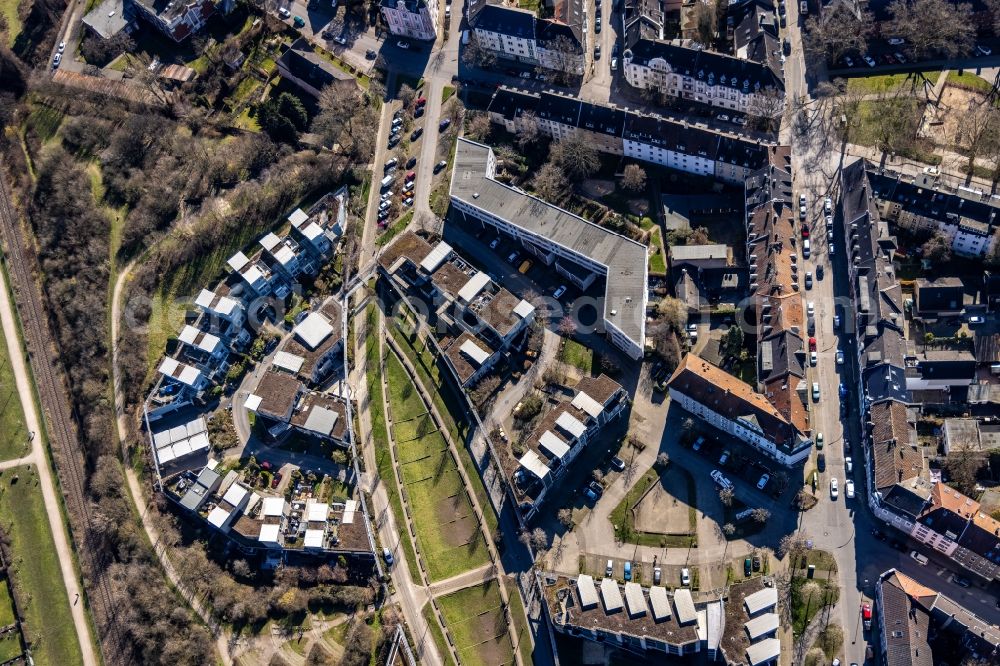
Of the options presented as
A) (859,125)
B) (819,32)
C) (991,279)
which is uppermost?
(819,32)

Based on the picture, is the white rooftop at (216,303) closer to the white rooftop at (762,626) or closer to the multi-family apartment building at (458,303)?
the multi-family apartment building at (458,303)

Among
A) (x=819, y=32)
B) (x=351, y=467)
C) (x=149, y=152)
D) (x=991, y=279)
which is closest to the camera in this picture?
(x=991, y=279)

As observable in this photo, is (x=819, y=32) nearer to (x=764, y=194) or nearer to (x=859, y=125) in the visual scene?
(x=859, y=125)

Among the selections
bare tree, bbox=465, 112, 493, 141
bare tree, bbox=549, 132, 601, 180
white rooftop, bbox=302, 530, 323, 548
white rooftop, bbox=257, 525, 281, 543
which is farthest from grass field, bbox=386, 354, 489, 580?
bare tree, bbox=465, 112, 493, 141

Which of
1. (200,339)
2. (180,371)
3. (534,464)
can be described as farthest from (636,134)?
(180,371)

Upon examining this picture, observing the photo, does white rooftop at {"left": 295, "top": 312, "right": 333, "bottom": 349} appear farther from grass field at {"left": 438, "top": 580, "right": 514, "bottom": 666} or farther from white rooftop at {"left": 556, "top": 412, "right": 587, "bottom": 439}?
grass field at {"left": 438, "top": 580, "right": 514, "bottom": 666}

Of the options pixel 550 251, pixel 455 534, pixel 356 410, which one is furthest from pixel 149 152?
pixel 455 534

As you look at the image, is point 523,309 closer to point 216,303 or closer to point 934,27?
point 216,303
